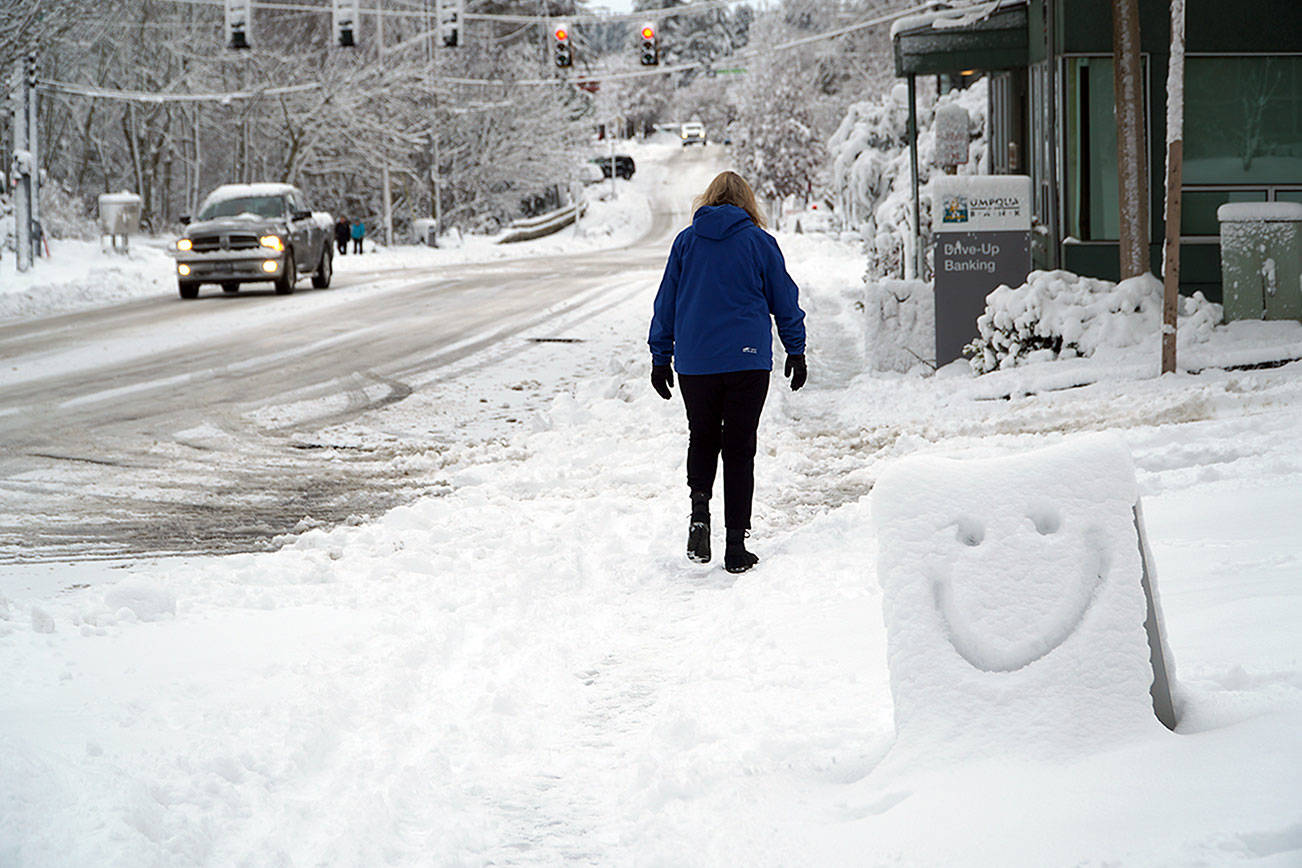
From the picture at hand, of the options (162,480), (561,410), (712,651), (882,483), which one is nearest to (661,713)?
(712,651)

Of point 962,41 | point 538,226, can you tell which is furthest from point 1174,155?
point 538,226

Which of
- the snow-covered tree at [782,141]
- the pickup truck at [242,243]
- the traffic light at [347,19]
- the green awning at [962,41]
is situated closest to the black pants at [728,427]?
the green awning at [962,41]

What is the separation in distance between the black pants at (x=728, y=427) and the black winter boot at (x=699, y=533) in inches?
3.0

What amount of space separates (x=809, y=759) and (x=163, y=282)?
2661cm

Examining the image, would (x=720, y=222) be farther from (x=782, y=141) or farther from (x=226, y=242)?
(x=782, y=141)

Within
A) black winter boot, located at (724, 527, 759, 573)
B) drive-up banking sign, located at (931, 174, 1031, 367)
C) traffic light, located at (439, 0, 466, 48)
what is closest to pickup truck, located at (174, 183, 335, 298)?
traffic light, located at (439, 0, 466, 48)

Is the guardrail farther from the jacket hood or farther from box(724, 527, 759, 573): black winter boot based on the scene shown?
box(724, 527, 759, 573): black winter boot

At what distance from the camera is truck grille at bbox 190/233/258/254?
2445 centimetres

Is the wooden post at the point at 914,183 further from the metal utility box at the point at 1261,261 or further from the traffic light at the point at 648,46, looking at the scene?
the traffic light at the point at 648,46

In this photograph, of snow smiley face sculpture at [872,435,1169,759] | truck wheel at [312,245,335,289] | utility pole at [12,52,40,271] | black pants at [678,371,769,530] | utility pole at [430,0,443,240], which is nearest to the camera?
snow smiley face sculpture at [872,435,1169,759]

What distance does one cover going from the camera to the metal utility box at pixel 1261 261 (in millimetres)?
11188

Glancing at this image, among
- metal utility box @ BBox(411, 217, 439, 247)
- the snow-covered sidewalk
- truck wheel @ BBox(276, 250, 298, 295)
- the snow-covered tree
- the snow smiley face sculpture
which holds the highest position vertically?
the snow-covered tree

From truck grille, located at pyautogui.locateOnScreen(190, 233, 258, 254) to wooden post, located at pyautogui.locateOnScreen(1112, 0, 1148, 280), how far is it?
16.3 m

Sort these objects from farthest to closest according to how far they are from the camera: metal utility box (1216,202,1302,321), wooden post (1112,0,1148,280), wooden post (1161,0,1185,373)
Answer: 1. wooden post (1112,0,1148,280)
2. metal utility box (1216,202,1302,321)
3. wooden post (1161,0,1185,373)
